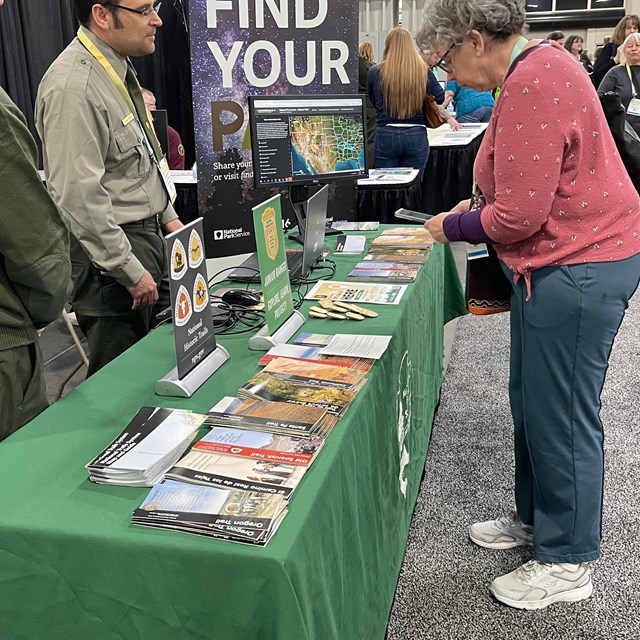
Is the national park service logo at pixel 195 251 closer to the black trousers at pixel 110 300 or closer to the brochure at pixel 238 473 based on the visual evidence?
the brochure at pixel 238 473

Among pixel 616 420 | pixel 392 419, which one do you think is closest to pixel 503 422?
pixel 616 420

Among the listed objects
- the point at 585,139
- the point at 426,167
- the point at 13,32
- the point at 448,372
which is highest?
the point at 13,32

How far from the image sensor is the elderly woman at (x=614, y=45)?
558cm

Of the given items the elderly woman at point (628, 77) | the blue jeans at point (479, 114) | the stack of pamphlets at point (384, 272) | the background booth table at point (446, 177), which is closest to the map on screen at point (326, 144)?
the stack of pamphlets at point (384, 272)

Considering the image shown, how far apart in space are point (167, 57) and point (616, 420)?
5.01 meters

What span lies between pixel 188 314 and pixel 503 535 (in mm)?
1146

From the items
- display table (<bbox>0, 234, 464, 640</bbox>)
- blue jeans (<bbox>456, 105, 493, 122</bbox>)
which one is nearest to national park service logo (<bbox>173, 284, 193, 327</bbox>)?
display table (<bbox>0, 234, 464, 640</bbox>)

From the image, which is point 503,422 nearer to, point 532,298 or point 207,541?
point 532,298

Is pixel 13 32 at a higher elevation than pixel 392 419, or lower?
higher

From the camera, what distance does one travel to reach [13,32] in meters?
4.41

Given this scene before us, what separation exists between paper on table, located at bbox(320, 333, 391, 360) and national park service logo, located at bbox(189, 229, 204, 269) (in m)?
0.32

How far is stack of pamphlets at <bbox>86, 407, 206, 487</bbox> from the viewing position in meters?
1.00

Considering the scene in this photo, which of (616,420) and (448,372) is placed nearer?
(616,420)

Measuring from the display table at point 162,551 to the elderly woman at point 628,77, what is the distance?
162 inches
